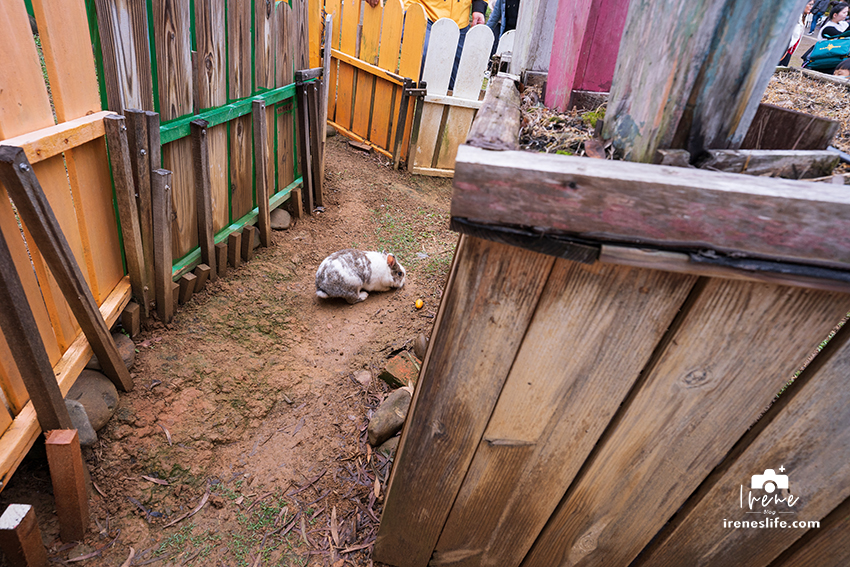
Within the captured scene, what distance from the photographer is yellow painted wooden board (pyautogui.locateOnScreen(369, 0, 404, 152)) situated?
21.9 feet

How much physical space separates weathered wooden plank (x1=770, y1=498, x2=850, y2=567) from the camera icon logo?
194 millimetres

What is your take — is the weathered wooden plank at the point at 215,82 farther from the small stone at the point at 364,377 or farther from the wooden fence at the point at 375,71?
the wooden fence at the point at 375,71

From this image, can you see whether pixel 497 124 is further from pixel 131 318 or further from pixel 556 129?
pixel 131 318

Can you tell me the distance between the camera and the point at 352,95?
7754 mm

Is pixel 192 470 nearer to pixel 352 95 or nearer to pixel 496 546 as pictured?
pixel 496 546

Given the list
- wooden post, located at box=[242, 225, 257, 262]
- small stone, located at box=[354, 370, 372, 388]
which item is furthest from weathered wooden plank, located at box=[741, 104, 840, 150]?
wooden post, located at box=[242, 225, 257, 262]

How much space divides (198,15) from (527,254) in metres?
3.48

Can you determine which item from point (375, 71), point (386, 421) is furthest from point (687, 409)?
point (375, 71)

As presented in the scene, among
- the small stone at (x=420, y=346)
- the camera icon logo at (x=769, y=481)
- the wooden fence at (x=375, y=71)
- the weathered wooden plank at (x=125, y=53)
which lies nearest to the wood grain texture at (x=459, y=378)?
the camera icon logo at (x=769, y=481)

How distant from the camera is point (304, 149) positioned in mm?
5441

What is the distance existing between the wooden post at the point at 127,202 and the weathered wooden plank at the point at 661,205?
2517 mm

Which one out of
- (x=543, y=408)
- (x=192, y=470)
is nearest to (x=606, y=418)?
(x=543, y=408)

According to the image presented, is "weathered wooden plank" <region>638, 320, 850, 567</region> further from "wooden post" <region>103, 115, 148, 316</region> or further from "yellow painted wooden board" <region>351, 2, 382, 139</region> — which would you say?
"yellow painted wooden board" <region>351, 2, 382, 139</region>

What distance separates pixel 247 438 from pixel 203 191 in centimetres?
197
